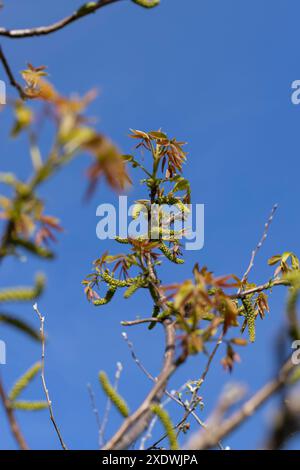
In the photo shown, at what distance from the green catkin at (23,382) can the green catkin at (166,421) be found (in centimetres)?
37

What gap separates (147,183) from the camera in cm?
348

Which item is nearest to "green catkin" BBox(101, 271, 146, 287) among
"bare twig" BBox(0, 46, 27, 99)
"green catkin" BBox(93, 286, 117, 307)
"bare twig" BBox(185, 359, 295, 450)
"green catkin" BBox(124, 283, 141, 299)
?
"green catkin" BBox(93, 286, 117, 307)

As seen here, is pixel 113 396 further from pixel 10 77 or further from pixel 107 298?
pixel 107 298

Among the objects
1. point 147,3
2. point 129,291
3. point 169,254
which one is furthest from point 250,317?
point 147,3

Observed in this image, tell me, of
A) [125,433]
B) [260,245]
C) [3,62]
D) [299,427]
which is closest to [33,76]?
[3,62]

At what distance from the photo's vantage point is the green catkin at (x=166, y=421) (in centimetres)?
155

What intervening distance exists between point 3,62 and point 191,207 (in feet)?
6.02

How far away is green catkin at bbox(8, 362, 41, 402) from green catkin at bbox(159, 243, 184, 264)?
6.08 feet

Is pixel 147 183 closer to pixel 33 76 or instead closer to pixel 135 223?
pixel 135 223

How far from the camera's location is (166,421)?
1545 mm

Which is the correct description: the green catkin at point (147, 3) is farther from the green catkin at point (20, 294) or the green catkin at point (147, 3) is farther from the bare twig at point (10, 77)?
the green catkin at point (20, 294)

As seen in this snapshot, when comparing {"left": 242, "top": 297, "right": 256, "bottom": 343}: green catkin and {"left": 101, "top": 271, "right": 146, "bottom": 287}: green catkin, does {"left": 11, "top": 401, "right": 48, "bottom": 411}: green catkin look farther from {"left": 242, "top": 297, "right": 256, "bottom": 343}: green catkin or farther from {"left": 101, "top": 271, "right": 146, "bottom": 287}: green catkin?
{"left": 242, "top": 297, "right": 256, "bottom": 343}: green catkin
